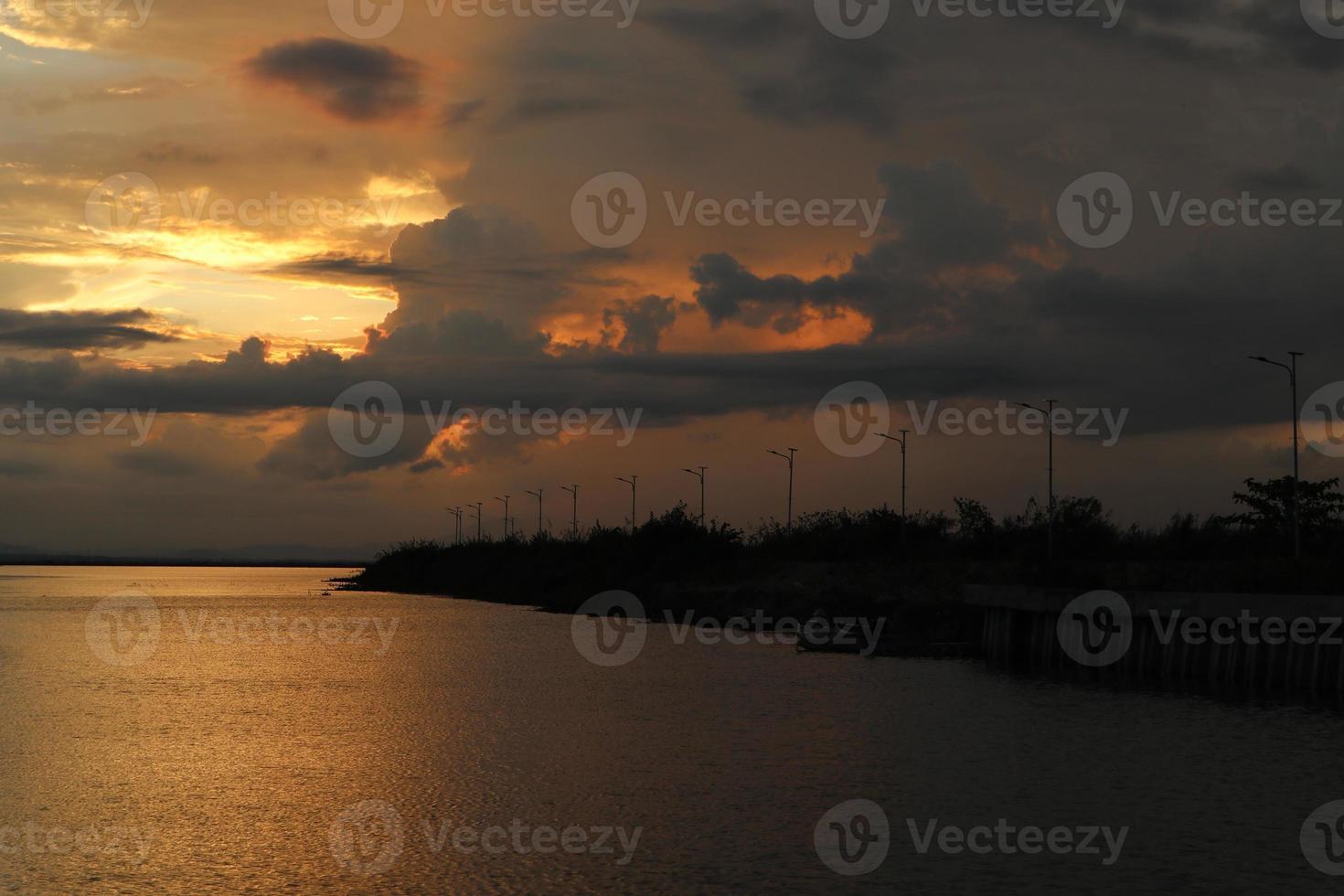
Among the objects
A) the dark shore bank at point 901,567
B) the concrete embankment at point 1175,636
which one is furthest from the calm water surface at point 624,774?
the dark shore bank at point 901,567

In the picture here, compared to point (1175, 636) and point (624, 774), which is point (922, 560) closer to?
point (1175, 636)

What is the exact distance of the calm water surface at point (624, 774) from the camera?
25.9 m

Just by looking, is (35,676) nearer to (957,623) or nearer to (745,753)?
(745,753)

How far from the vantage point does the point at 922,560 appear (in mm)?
105250

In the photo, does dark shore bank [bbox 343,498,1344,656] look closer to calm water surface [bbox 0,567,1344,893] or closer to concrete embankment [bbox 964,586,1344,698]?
concrete embankment [bbox 964,586,1344,698]

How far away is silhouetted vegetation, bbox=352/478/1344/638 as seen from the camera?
76.1 m

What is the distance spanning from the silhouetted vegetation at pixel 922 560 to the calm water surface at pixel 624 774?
15.0 meters

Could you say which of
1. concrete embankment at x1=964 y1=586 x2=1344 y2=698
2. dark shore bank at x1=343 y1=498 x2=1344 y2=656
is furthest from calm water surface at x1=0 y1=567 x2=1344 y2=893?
dark shore bank at x1=343 y1=498 x2=1344 y2=656

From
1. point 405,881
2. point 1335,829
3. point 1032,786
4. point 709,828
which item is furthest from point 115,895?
point 1335,829

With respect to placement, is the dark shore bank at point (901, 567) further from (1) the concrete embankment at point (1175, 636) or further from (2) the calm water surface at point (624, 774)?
(2) the calm water surface at point (624, 774)

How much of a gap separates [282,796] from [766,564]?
90610mm

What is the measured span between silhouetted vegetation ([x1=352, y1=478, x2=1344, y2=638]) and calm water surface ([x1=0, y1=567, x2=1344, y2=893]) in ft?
49.2

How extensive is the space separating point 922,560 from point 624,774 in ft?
235

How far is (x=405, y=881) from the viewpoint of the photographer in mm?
25141
